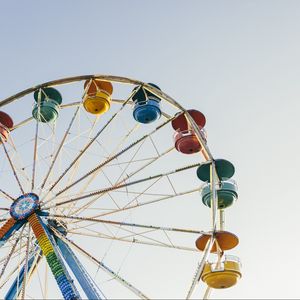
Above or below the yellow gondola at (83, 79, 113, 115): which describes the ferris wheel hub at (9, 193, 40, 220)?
below

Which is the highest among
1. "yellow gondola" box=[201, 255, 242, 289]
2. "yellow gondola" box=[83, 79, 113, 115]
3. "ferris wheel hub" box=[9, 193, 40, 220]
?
"yellow gondola" box=[83, 79, 113, 115]

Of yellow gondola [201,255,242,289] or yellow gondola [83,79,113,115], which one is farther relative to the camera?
yellow gondola [83,79,113,115]

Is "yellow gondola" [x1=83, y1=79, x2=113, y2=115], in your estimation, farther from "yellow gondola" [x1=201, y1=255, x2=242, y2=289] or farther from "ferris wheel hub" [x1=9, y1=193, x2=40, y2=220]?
"yellow gondola" [x1=201, y1=255, x2=242, y2=289]

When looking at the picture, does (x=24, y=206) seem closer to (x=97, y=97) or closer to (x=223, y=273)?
(x=97, y=97)

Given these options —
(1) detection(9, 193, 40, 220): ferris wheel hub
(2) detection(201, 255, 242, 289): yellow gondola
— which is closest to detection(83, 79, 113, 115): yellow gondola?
(1) detection(9, 193, 40, 220): ferris wheel hub

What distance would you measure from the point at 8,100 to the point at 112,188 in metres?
3.91

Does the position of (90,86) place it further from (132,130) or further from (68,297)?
(68,297)

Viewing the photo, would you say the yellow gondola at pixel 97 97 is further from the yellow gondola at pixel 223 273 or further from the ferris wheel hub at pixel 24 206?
the yellow gondola at pixel 223 273

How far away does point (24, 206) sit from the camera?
12680 millimetres

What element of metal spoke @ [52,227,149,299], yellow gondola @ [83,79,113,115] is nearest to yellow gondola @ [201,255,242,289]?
metal spoke @ [52,227,149,299]

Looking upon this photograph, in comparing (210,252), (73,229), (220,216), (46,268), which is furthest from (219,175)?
(46,268)

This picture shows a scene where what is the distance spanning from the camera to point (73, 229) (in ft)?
43.3

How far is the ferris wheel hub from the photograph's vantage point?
40.9ft

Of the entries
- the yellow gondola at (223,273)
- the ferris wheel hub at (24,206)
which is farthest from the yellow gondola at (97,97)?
the yellow gondola at (223,273)
